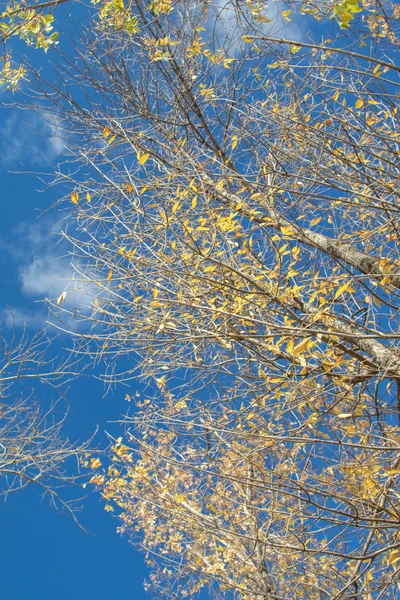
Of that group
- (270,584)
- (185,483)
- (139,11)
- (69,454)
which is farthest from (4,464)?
(139,11)

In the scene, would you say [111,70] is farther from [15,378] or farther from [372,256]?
[15,378]

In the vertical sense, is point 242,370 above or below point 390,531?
above

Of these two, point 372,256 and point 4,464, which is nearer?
point 372,256

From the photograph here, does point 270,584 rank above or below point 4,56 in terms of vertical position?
below

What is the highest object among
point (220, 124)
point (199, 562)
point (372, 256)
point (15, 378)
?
point (220, 124)

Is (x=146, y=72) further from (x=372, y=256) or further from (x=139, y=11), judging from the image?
(x=372, y=256)

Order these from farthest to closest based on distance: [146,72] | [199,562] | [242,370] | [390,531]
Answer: [199,562] < [146,72] < [242,370] < [390,531]

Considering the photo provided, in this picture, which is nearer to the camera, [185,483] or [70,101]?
[70,101]

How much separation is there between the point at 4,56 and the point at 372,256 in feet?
11.8

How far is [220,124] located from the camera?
5734 millimetres

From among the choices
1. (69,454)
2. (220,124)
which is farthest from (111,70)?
(69,454)

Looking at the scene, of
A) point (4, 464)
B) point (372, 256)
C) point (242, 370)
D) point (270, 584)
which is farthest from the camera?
point (4, 464)

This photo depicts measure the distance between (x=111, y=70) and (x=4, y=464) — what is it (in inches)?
213

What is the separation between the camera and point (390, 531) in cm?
345
